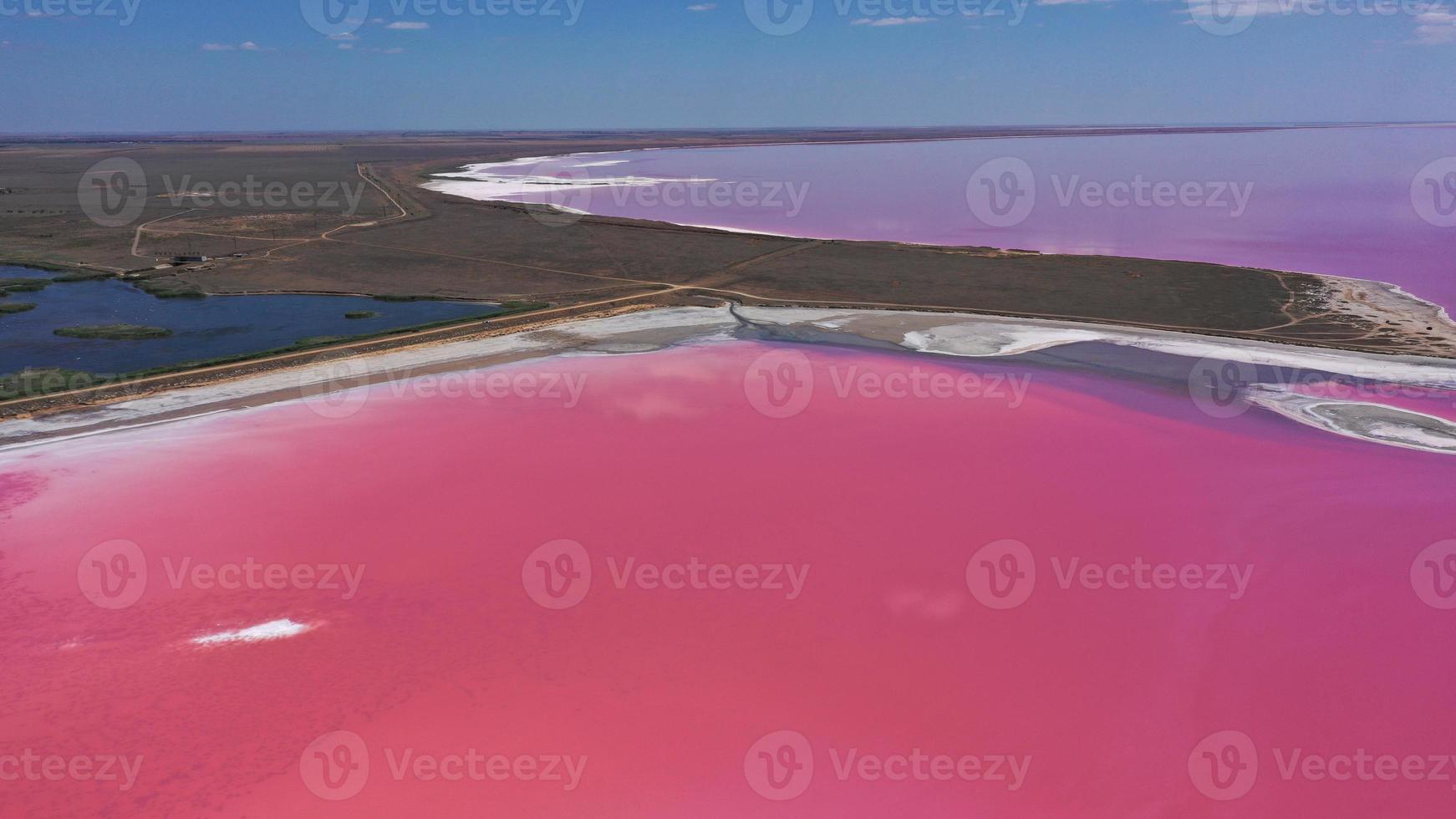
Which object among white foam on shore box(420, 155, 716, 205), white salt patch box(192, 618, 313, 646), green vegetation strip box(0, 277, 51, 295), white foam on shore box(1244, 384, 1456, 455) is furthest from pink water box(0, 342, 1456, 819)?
white foam on shore box(420, 155, 716, 205)

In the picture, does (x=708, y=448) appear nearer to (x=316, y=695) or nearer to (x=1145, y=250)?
(x=316, y=695)

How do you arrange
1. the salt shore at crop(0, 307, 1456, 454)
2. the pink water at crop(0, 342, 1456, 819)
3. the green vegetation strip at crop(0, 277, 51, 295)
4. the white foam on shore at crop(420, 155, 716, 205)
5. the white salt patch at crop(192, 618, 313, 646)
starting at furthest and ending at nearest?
the white foam on shore at crop(420, 155, 716, 205), the green vegetation strip at crop(0, 277, 51, 295), the salt shore at crop(0, 307, 1456, 454), the white salt patch at crop(192, 618, 313, 646), the pink water at crop(0, 342, 1456, 819)

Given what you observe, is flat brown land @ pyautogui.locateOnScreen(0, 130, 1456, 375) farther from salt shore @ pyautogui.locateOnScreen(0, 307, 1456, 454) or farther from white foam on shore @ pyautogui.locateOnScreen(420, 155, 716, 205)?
white foam on shore @ pyautogui.locateOnScreen(420, 155, 716, 205)

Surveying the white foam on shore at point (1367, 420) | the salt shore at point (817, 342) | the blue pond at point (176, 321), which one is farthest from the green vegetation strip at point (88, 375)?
the white foam on shore at point (1367, 420)

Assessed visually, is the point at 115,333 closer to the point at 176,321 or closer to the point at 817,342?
the point at 176,321

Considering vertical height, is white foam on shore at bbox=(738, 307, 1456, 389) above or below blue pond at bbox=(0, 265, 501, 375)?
above

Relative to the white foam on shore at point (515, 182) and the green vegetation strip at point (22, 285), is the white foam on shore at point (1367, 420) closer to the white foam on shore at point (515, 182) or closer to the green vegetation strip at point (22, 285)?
the green vegetation strip at point (22, 285)

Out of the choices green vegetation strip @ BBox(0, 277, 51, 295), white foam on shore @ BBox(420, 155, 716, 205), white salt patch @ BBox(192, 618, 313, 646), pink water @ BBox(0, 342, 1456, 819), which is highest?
white foam on shore @ BBox(420, 155, 716, 205)
